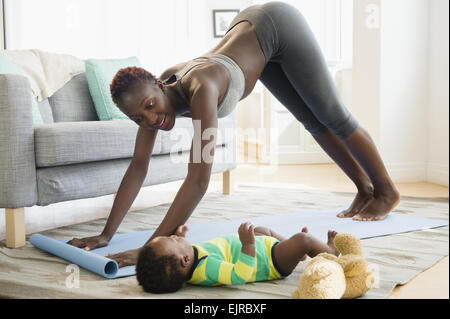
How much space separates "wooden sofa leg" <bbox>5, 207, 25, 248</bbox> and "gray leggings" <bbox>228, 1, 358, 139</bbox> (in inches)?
43.5

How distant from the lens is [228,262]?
1.21 m

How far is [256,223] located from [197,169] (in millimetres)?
829

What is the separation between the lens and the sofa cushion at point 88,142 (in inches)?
69.1

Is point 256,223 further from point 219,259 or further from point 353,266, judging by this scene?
point 353,266

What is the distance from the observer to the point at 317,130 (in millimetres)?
2029

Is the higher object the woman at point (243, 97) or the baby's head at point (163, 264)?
the woman at point (243, 97)

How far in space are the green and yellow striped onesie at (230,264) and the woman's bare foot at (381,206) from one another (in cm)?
90

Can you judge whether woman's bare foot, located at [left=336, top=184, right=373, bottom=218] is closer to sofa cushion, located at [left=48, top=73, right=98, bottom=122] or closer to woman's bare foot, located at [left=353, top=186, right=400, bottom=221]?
woman's bare foot, located at [left=353, top=186, right=400, bottom=221]

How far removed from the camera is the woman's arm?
125cm

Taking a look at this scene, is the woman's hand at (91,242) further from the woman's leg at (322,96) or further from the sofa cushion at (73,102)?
the sofa cushion at (73,102)

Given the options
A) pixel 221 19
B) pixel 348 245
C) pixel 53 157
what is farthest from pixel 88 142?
pixel 221 19

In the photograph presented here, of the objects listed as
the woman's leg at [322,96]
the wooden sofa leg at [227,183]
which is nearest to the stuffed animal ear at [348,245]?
the woman's leg at [322,96]

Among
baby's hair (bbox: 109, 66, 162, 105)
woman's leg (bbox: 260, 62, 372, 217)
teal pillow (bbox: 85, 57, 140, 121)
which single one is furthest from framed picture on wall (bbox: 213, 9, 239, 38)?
baby's hair (bbox: 109, 66, 162, 105)

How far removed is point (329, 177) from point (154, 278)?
292cm
